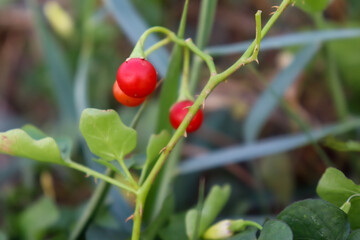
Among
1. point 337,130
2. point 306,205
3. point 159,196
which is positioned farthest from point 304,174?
point 306,205

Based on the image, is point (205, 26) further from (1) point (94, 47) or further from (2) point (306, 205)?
(1) point (94, 47)

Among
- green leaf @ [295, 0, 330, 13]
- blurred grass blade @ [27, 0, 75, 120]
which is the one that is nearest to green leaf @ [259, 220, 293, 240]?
green leaf @ [295, 0, 330, 13]

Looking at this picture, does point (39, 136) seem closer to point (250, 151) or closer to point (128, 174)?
point (128, 174)

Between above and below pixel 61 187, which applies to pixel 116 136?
above

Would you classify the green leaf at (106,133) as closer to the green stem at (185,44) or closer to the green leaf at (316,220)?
the green stem at (185,44)

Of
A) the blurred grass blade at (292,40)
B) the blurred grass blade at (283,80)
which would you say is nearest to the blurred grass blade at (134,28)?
the blurred grass blade at (292,40)

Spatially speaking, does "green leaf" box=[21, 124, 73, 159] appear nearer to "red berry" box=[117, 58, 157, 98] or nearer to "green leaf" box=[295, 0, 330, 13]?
"red berry" box=[117, 58, 157, 98]
